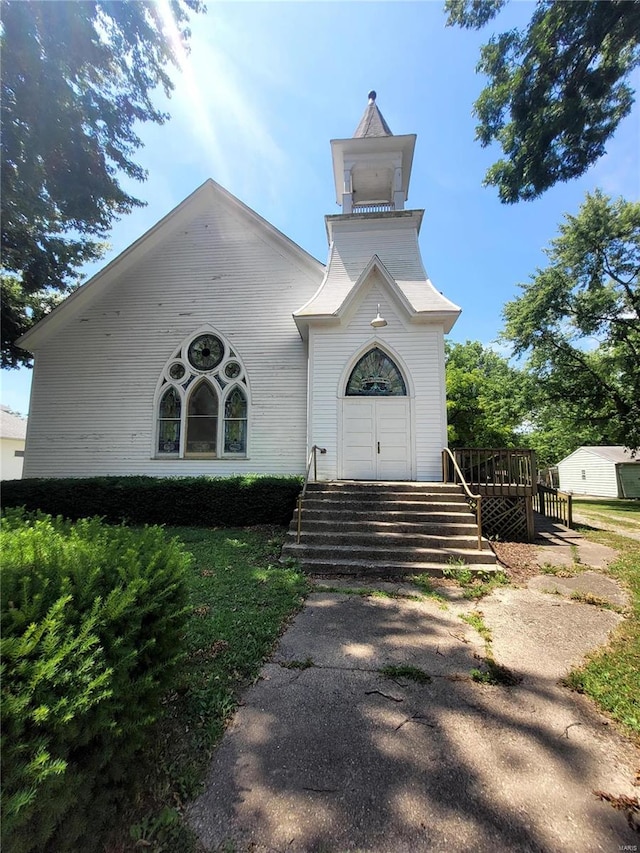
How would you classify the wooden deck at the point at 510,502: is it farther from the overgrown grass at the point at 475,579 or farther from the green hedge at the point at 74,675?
the green hedge at the point at 74,675

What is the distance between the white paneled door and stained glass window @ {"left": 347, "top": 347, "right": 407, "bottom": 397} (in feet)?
0.60

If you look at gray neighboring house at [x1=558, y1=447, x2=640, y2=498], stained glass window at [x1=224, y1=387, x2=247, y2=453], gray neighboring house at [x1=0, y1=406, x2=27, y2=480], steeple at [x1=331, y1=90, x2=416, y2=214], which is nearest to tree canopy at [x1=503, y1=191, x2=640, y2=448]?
gray neighboring house at [x1=558, y1=447, x2=640, y2=498]

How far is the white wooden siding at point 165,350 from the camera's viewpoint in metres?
10.4

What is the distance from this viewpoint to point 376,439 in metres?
9.37

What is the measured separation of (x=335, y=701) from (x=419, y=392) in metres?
7.63

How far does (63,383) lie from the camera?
437 inches

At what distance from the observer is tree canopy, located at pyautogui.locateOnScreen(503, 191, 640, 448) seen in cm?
2088

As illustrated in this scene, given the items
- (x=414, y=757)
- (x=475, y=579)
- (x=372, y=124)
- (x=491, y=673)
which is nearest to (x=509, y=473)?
(x=475, y=579)

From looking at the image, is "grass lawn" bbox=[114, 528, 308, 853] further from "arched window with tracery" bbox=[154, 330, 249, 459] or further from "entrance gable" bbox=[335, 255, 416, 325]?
"entrance gable" bbox=[335, 255, 416, 325]

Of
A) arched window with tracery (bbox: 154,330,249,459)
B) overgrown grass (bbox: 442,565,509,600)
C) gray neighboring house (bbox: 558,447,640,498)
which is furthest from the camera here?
gray neighboring house (bbox: 558,447,640,498)

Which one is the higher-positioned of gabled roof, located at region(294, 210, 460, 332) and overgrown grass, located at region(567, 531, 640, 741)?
gabled roof, located at region(294, 210, 460, 332)

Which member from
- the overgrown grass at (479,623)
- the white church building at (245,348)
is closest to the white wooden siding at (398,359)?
the white church building at (245,348)

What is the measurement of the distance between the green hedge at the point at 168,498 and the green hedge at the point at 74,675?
→ 21.0 ft

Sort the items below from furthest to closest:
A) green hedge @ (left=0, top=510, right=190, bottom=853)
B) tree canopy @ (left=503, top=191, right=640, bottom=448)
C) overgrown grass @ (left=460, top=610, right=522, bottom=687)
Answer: tree canopy @ (left=503, top=191, right=640, bottom=448)
overgrown grass @ (left=460, top=610, right=522, bottom=687)
green hedge @ (left=0, top=510, right=190, bottom=853)
